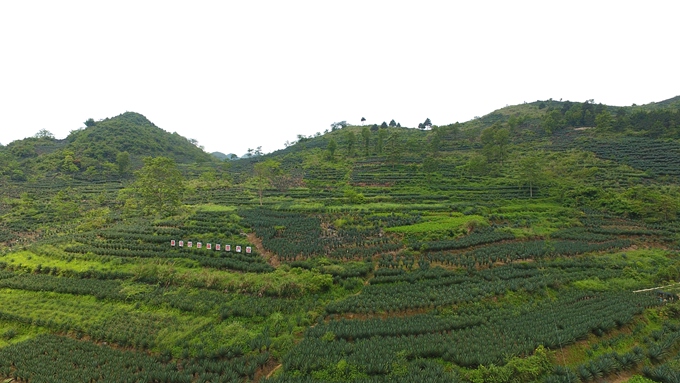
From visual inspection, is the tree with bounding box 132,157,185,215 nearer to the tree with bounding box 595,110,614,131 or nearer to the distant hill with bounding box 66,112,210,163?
the distant hill with bounding box 66,112,210,163

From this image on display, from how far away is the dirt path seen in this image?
72.6 ft

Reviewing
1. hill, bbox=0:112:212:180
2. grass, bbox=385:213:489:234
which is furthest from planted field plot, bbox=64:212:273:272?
hill, bbox=0:112:212:180

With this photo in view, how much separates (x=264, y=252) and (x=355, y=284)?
895 cm

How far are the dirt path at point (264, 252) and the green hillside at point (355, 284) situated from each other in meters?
0.18

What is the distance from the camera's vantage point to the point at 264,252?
23.8 m

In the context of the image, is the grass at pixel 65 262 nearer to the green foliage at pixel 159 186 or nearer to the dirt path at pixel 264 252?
the dirt path at pixel 264 252

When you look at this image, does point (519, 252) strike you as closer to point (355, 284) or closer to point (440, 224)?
point (440, 224)

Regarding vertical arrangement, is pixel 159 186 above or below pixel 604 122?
below

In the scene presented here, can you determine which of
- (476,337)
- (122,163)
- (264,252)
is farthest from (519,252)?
(122,163)

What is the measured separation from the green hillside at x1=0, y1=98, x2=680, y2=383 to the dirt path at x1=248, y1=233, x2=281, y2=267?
0.60 ft

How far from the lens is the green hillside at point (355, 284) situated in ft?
40.5

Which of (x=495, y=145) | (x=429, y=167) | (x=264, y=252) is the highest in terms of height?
(x=495, y=145)

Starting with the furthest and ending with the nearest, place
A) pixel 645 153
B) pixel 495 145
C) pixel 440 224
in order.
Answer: pixel 495 145 < pixel 645 153 < pixel 440 224

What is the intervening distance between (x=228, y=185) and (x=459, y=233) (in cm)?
4273
